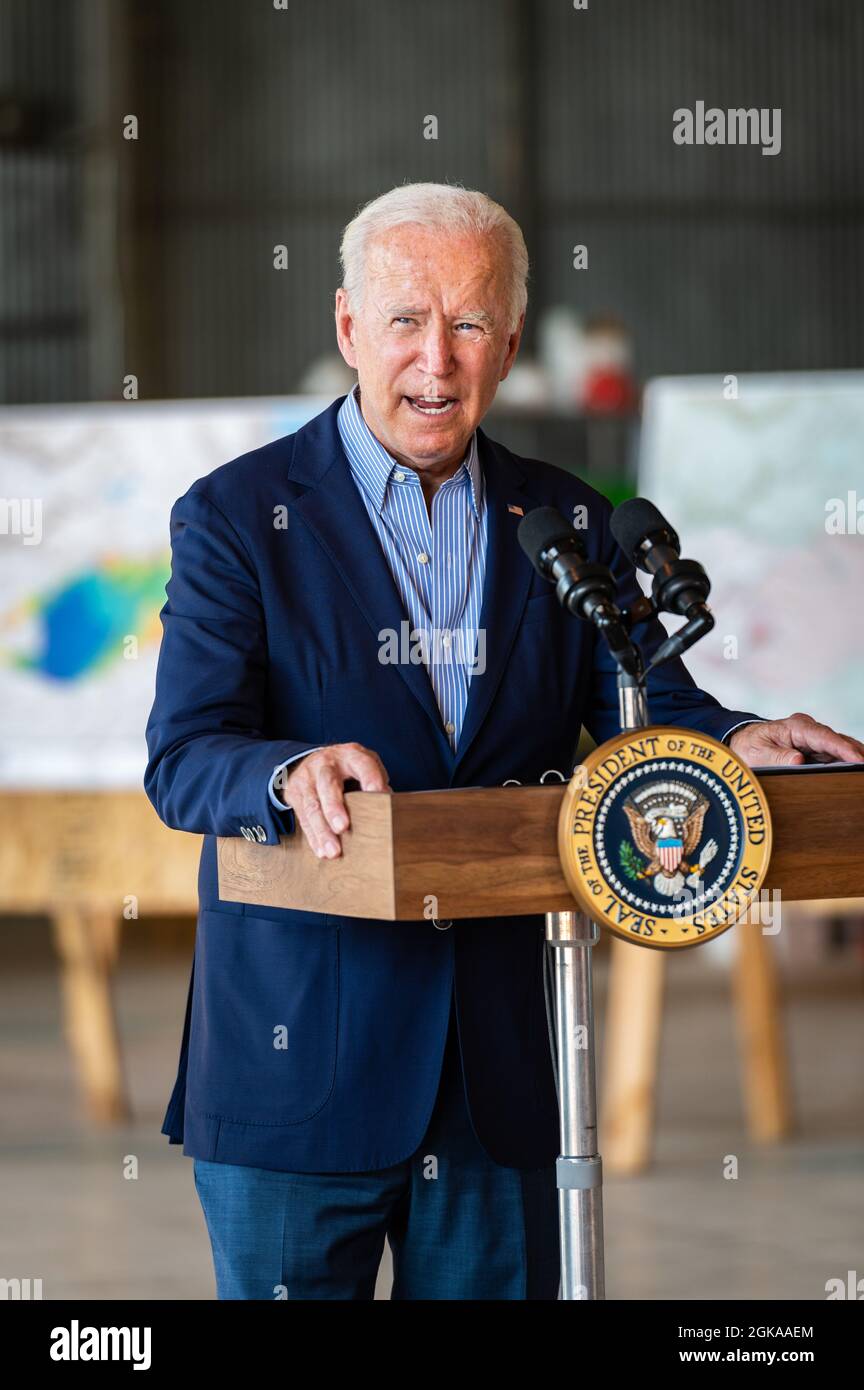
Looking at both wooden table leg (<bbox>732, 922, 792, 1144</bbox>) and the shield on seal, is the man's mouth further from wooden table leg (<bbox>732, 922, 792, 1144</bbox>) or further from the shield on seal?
wooden table leg (<bbox>732, 922, 792, 1144</bbox>)

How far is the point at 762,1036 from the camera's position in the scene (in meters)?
4.72

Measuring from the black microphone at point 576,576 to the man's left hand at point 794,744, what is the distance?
0.24 m

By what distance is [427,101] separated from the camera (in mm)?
9453

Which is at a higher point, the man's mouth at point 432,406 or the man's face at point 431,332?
the man's face at point 431,332

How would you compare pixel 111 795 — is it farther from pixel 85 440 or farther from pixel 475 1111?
pixel 475 1111

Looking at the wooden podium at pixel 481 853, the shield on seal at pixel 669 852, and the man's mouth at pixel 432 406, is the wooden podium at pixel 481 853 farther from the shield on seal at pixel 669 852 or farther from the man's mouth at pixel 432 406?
the man's mouth at pixel 432 406

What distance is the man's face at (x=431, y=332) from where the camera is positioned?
169cm

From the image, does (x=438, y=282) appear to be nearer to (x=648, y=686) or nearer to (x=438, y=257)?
(x=438, y=257)

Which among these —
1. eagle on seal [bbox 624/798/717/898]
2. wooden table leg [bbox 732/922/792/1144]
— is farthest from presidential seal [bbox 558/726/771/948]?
wooden table leg [bbox 732/922/792/1144]

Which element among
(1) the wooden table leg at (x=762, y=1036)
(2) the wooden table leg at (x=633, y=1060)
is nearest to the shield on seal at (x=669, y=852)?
(2) the wooden table leg at (x=633, y=1060)

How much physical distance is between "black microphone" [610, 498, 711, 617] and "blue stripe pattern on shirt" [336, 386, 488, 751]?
8.6 inches

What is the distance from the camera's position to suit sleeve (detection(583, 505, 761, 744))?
1.85 metres
